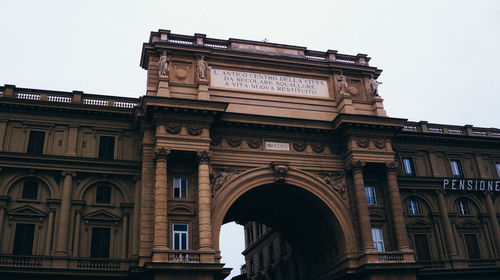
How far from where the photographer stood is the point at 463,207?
44.4 m

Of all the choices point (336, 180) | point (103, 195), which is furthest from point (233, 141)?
point (103, 195)

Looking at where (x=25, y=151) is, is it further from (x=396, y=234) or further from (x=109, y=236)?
(x=396, y=234)

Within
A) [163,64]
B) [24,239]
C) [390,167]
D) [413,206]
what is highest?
[163,64]

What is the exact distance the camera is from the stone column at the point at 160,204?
31.9 meters

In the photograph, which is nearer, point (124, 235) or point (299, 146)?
point (124, 235)

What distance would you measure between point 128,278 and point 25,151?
11.2 metres

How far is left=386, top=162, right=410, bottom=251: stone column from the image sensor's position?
121 ft

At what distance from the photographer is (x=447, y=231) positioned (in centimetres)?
4206

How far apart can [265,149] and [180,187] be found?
22.9 ft

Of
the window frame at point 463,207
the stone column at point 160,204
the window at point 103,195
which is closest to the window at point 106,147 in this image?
the window at point 103,195

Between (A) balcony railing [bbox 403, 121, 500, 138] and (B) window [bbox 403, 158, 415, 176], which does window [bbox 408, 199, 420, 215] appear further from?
(A) balcony railing [bbox 403, 121, 500, 138]

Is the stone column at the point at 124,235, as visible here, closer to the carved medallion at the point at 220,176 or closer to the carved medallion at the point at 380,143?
the carved medallion at the point at 220,176

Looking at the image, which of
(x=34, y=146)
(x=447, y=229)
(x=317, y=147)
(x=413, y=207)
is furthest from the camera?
(x=413, y=207)

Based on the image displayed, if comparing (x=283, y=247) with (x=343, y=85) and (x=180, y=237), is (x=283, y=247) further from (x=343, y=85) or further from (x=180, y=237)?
(x=180, y=237)
